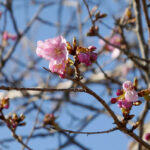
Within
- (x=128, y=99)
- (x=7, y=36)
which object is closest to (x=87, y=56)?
(x=128, y=99)

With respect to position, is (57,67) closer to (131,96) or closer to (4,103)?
(131,96)

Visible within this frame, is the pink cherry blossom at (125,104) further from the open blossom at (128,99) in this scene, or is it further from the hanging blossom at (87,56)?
the hanging blossom at (87,56)

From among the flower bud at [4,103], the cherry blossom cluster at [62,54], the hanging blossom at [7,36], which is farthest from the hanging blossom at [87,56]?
the hanging blossom at [7,36]

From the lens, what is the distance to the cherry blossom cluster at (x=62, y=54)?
106 cm

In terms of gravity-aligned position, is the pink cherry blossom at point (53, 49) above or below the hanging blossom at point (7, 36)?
below

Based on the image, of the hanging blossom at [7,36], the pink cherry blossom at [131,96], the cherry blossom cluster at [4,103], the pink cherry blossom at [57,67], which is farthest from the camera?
the hanging blossom at [7,36]

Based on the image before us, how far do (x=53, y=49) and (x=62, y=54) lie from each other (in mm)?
93

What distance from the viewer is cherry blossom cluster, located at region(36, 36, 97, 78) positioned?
106 cm

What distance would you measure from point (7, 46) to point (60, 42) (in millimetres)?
2929

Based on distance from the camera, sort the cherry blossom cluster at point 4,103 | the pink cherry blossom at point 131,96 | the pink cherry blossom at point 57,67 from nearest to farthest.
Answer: the pink cherry blossom at point 57,67, the pink cherry blossom at point 131,96, the cherry blossom cluster at point 4,103

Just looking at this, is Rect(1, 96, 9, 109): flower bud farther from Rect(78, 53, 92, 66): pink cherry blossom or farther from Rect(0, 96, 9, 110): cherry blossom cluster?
Rect(78, 53, 92, 66): pink cherry blossom

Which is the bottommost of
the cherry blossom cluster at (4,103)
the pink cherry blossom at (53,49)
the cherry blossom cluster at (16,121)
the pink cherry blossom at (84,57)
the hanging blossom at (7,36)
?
the cherry blossom cluster at (16,121)

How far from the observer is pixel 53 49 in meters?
1.17

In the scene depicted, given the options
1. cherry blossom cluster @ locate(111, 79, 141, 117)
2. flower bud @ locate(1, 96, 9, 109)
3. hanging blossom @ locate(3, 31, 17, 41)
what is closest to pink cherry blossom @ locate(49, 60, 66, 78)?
cherry blossom cluster @ locate(111, 79, 141, 117)
